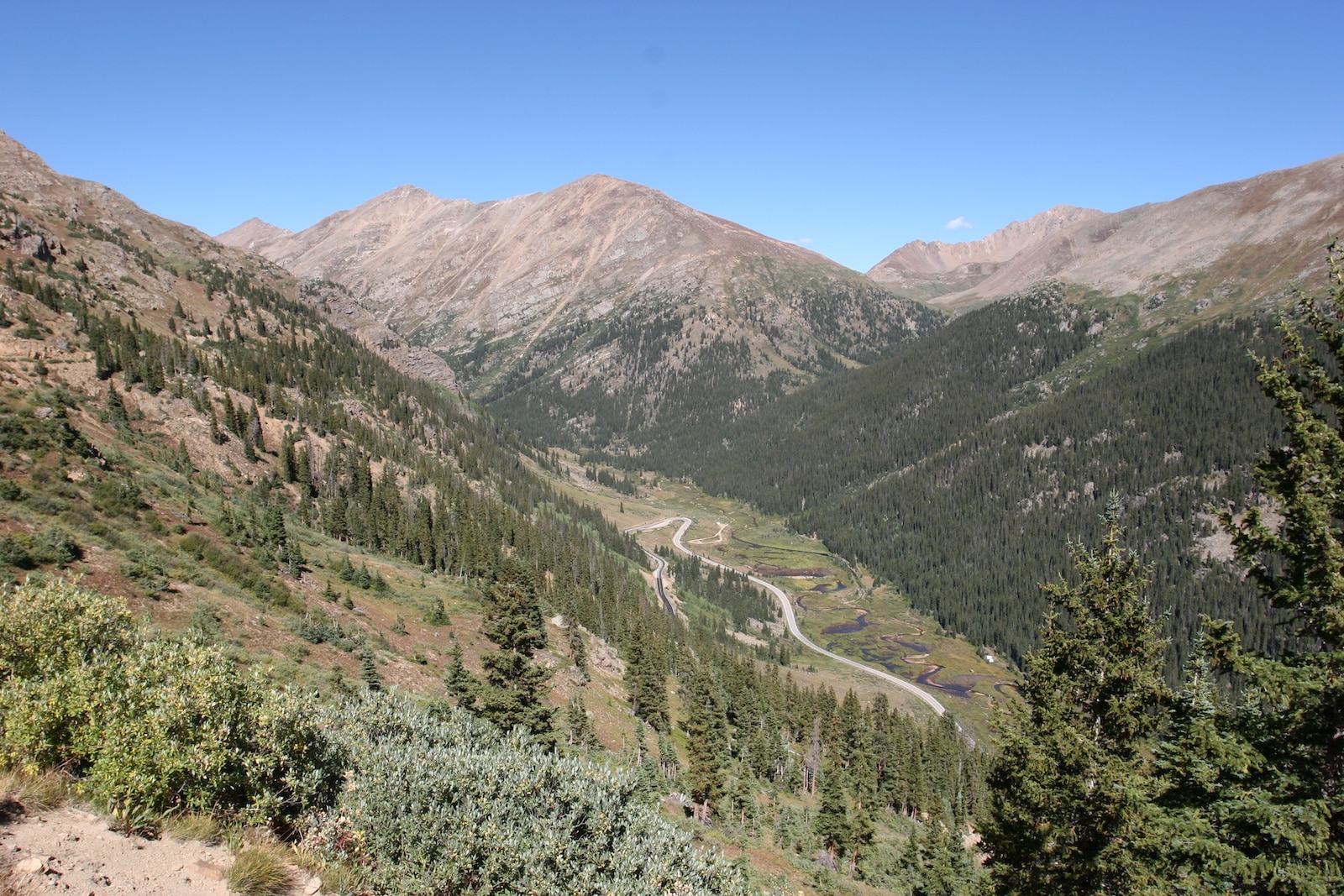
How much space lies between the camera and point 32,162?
159 metres

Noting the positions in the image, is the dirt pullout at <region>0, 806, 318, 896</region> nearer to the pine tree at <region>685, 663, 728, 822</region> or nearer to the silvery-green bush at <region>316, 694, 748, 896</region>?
the silvery-green bush at <region>316, 694, 748, 896</region>

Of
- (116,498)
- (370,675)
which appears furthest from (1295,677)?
(116,498)

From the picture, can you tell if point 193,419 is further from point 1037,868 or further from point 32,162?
point 32,162

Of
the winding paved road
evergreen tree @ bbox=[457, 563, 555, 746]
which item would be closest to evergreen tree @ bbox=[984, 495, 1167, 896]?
evergreen tree @ bbox=[457, 563, 555, 746]

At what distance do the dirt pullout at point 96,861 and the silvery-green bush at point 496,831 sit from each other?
2706mm

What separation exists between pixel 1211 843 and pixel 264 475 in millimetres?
95668

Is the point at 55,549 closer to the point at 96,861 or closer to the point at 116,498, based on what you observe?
the point at 116,498

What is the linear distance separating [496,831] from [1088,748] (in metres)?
17.2

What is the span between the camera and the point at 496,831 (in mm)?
14859

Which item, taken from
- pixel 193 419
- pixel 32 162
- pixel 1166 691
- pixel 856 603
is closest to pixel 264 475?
pixel 193 419

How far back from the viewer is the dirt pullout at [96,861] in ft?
34.0

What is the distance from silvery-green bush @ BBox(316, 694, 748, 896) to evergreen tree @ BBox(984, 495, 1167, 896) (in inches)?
427

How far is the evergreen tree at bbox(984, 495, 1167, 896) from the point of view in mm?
18375

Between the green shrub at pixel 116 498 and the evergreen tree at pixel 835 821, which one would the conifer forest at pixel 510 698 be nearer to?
the green shrub at pixel 116 498
